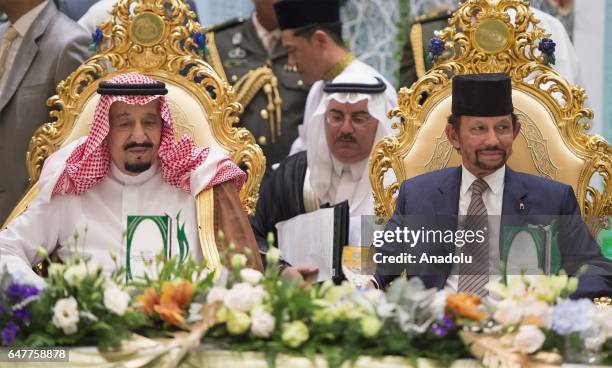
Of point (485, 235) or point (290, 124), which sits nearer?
point (485, 235)

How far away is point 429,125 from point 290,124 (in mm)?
2085

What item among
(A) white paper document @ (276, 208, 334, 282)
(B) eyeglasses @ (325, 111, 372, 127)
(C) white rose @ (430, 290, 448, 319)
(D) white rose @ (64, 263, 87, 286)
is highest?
(B) eyeglasses @ (325, 111, 372, 127)

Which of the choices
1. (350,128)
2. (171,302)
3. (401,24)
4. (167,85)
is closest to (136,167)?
(167,85)

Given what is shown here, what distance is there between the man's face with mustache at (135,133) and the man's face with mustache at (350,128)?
4.26 ft

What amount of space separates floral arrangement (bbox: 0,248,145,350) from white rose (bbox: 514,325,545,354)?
3.75ft

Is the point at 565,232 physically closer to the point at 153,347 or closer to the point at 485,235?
the point at 485,235

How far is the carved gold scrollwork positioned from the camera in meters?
6.71

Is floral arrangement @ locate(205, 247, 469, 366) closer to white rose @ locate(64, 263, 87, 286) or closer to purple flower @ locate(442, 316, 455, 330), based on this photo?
purple flower @ locate(442, 316, 455, 330)

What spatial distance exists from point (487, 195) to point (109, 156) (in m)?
1.57

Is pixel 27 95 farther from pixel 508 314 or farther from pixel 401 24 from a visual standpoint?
pixel 508 314

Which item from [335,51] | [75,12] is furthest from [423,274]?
[75,12]

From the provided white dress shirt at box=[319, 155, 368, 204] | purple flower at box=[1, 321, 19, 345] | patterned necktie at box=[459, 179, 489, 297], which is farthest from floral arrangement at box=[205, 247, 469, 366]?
white dress shirt at box=[319, 155, 368, 204]

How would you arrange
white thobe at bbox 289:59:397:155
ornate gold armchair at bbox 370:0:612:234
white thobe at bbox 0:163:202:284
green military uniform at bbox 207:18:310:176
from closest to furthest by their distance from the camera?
white thobe at bbox 0:163:202:284 → ornate gold armchair at bbox 370:0:612:234 → white thobe at bbox 289:59:397:155 → green military uniform at bbox 207:18:310:176

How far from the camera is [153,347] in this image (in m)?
4.55
